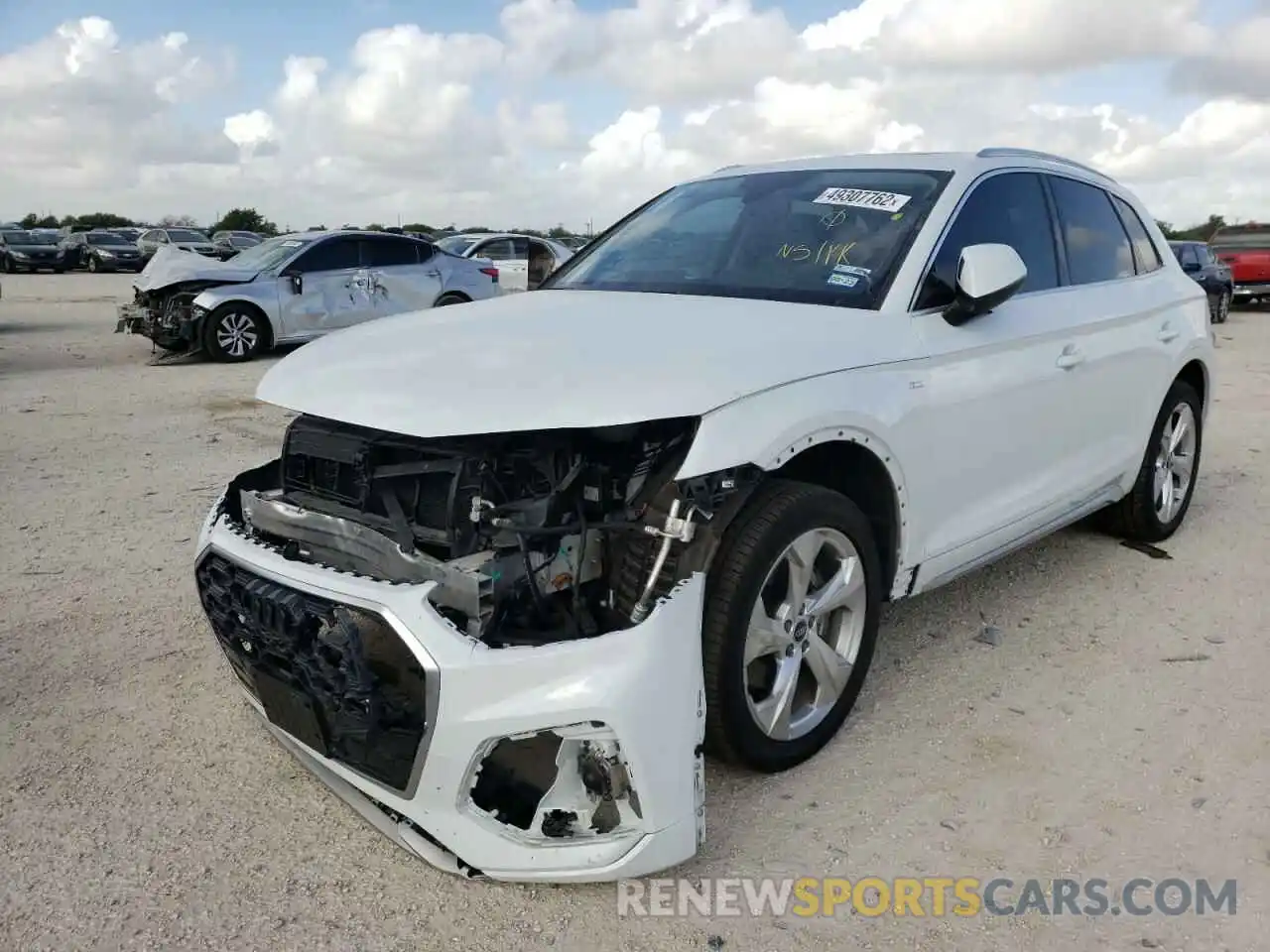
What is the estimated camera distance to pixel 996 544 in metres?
3.68

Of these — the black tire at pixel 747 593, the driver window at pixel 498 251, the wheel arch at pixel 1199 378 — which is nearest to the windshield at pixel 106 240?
the driver window at pixel 498 251

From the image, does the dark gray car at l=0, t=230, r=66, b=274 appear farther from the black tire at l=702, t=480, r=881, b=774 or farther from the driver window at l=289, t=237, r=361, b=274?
the black tire at l=702, t=480, r=881, b=774

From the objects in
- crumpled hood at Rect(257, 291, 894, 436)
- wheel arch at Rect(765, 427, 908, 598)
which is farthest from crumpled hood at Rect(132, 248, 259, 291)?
wheel arch at Rect(765, 427, 908, 598)

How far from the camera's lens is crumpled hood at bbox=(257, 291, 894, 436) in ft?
8.02

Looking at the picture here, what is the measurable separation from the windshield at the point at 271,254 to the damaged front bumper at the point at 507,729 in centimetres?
1071

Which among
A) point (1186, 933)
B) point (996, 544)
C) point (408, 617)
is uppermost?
point (408, 617)

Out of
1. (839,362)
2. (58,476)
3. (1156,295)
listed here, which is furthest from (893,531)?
(58,476)

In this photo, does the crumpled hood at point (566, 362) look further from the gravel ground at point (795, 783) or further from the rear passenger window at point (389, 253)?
the rear passenger window at point (389, 253)

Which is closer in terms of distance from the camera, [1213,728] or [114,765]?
[114,765]

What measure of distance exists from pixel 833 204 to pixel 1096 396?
1.42 meters

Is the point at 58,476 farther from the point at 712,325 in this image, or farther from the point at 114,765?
the point at 712,325

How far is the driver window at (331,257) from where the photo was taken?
40.4 ft

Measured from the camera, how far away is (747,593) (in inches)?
104

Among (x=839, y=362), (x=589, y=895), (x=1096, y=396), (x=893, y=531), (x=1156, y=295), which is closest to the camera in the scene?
(x=589, y=895)
